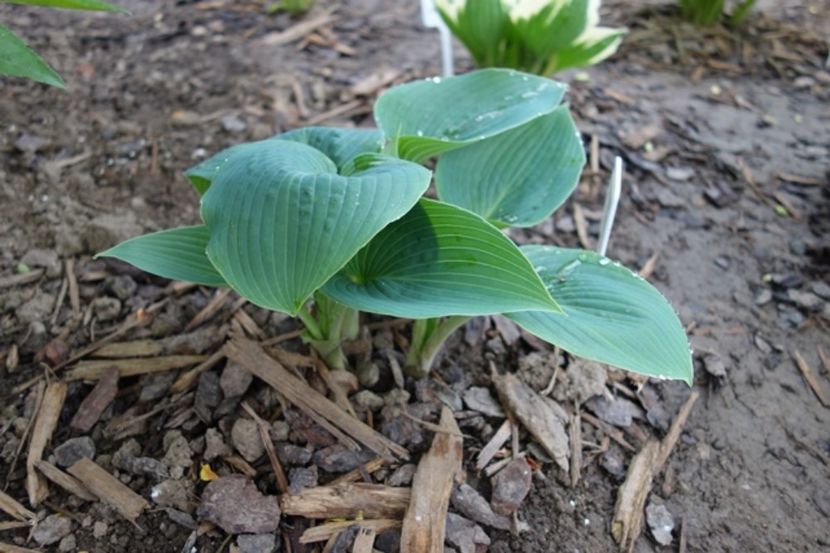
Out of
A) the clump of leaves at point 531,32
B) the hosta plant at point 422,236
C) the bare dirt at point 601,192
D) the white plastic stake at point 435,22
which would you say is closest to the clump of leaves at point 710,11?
the bare dirt at point 601,192

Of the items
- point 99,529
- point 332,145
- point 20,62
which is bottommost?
point 99,529

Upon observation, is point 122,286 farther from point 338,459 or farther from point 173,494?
point 338,459

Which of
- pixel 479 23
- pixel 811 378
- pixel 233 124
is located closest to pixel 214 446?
pixel 233 124

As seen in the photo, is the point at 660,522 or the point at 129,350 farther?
the point at 129,350

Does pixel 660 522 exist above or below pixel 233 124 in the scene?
below

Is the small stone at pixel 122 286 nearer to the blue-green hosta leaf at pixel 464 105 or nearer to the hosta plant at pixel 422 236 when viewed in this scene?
the hosta plant at pixel 422 236

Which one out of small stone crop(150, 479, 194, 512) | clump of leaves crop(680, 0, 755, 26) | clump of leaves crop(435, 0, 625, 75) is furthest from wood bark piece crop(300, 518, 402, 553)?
clump of leaves crop(680, 0, 755, 26)
